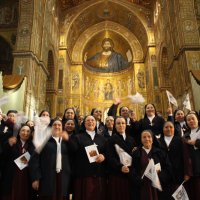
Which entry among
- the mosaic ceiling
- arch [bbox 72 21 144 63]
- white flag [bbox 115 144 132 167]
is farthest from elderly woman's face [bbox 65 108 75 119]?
the mosaic ceiling

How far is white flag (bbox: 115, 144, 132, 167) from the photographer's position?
12.5 feet

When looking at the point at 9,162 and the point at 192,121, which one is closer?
the point at 9,162

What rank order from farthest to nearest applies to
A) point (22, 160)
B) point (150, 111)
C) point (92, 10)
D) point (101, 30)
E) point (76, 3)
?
point (101, 30)
point (92, 10)
point (76, 3)
point (150, 111)
point (22, 160)

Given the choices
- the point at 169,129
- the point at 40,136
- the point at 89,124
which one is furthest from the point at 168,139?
the point at 40,136

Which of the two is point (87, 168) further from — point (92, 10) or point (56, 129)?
point (92, 10)

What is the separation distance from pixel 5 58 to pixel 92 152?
14441 millimetres

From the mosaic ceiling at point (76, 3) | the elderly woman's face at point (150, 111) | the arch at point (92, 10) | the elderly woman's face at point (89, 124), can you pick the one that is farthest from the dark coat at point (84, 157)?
the mosaic ceiling at point (76, 3)

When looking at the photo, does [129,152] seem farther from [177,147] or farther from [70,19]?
[70,19]

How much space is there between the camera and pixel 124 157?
3.84 metres

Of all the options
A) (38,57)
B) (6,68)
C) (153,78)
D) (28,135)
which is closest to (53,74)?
(6,68)

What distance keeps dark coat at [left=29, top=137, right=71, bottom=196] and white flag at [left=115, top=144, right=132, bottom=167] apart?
89 cm

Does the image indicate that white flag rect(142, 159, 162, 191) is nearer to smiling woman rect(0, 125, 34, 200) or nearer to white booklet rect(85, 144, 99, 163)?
white booklet rect(85, 144, 99, 163)

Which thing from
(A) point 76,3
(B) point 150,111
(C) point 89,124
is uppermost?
(A) point 76,3

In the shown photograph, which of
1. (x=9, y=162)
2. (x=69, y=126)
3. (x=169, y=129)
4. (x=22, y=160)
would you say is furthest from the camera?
(x=69, y=126)
